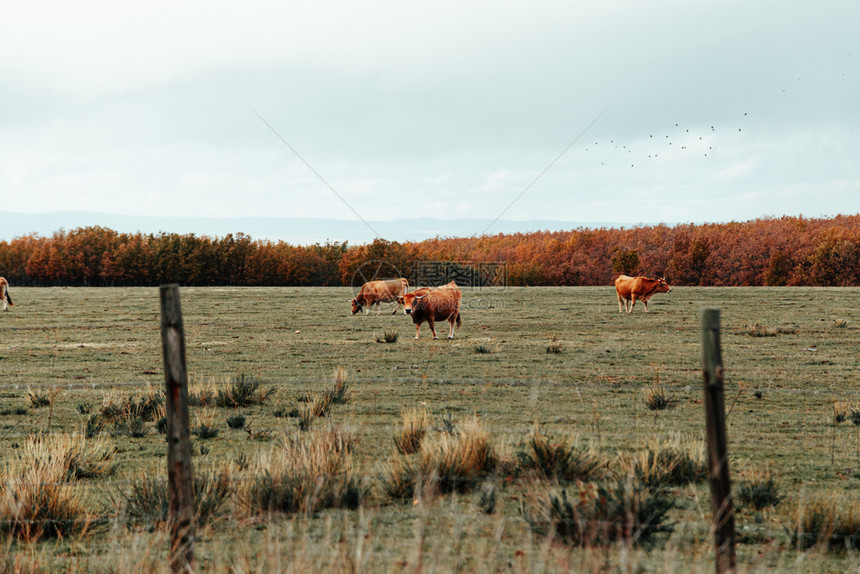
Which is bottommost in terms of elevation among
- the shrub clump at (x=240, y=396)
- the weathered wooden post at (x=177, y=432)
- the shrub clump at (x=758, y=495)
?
the shrub clump at (x=240, y=396)

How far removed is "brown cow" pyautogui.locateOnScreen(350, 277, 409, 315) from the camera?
35.0 meters

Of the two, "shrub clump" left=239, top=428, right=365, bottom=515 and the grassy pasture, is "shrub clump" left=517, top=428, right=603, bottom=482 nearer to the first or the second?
the grassy pasture

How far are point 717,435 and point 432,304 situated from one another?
62.4ft

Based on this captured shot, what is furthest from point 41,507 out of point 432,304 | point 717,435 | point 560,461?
point 432,304

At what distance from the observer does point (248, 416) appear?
1122cm

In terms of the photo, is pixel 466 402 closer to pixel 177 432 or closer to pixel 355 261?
pixel 177 432

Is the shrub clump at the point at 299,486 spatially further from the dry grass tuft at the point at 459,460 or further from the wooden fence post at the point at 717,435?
the wooden fence post at the point at 717,435

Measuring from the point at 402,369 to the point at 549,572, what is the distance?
482 inches

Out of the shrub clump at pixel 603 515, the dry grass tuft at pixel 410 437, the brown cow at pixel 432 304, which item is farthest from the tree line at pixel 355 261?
the shrub clump at pixel 603 515

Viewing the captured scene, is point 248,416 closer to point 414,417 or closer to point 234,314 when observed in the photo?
point 414,417

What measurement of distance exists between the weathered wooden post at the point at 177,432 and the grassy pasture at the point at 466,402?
23cm

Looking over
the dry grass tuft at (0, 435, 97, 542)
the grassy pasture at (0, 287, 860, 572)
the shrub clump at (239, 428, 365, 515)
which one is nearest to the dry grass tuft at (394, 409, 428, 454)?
the grassy pasture at (0, 287, 860, 572)

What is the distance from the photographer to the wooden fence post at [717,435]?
4012mm

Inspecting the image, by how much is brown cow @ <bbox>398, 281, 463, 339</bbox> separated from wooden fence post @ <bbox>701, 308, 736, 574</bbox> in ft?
58.1
